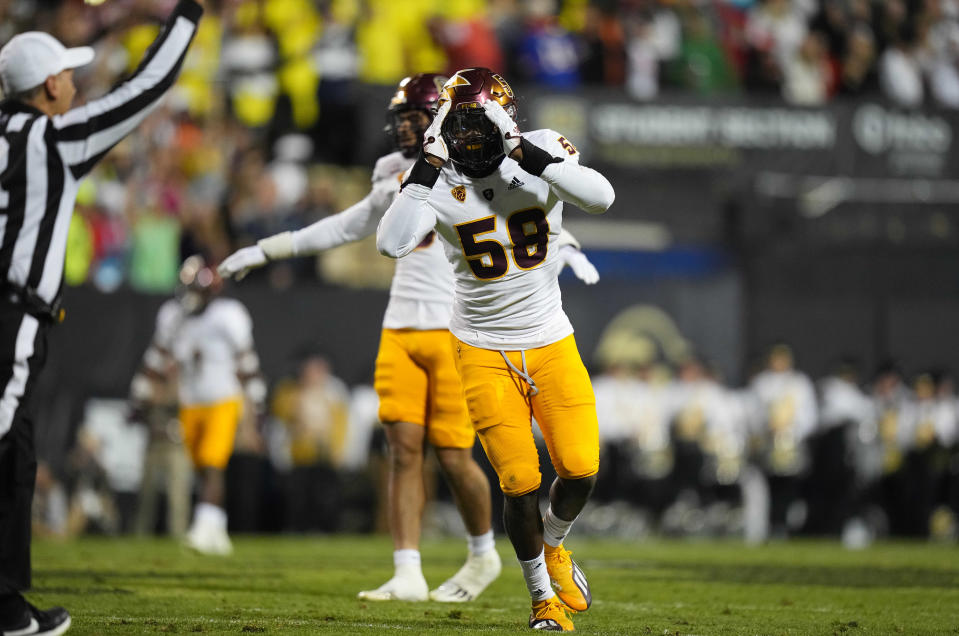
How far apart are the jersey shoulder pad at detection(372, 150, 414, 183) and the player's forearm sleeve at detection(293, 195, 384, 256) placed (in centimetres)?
16

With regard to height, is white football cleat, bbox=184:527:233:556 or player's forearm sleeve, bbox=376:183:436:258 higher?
player's forearm sleeve, bbox=376:183:436:258

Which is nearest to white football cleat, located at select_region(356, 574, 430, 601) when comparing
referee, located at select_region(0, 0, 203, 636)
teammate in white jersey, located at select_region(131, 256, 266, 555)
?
referee, located at select_region(0, 0, 203, 636)

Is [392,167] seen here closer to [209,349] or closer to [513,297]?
[513,297]

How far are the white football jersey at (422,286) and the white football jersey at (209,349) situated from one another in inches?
171

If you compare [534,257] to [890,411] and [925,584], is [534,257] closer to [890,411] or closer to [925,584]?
[925,584]

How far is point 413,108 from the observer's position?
21.7 feet

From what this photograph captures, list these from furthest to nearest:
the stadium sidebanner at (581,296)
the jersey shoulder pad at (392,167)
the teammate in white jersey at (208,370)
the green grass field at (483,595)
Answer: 1. the stadium sidebanner at (581,296)
2. the teammate in white jersey at (208,370)
3. the jersey shoulder pad at (392,167)
4. the green grass field at (483,595)

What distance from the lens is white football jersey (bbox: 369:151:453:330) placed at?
22.1 ft

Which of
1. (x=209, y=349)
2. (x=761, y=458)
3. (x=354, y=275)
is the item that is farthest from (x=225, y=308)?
(x=761, y=458)

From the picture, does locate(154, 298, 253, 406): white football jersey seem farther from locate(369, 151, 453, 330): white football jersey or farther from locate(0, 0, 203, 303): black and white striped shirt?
locate(0, 0, 203, 303): black and white striped shirt

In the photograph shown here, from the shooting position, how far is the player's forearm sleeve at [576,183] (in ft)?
17.5

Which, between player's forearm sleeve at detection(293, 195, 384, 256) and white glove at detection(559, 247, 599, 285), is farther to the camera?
player's forearm sleeve at detection(293, 195, 384, 256)

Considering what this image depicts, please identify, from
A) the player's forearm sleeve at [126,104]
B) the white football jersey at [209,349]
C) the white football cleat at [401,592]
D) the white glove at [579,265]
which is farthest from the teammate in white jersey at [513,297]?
the white football jersey at [209,349]

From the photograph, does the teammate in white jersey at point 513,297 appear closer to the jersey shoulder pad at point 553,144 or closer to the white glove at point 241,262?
the jersey shoulder pad at point 553,144
